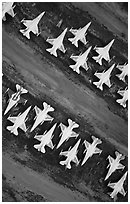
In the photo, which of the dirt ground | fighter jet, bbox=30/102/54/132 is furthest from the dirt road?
fighter jet, bbox=30/102/54/132

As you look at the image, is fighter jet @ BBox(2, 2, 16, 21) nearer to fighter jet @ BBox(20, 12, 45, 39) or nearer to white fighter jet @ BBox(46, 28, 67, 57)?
fighter jet @ BBox(20, 12, 45, 39)

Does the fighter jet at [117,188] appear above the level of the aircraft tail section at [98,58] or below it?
below

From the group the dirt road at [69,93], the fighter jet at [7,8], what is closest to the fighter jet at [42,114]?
the dirt road at [69,93]

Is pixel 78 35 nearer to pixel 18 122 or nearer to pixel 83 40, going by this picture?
pixel 83 40

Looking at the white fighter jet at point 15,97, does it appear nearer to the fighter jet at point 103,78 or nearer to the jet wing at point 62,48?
the jet wing at point 62,48

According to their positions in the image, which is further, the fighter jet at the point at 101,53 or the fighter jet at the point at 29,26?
the fighter jet at the point at 101,53

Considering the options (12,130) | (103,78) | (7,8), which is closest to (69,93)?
(103,78)

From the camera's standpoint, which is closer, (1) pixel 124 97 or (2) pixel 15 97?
(2) pixel 15 97
